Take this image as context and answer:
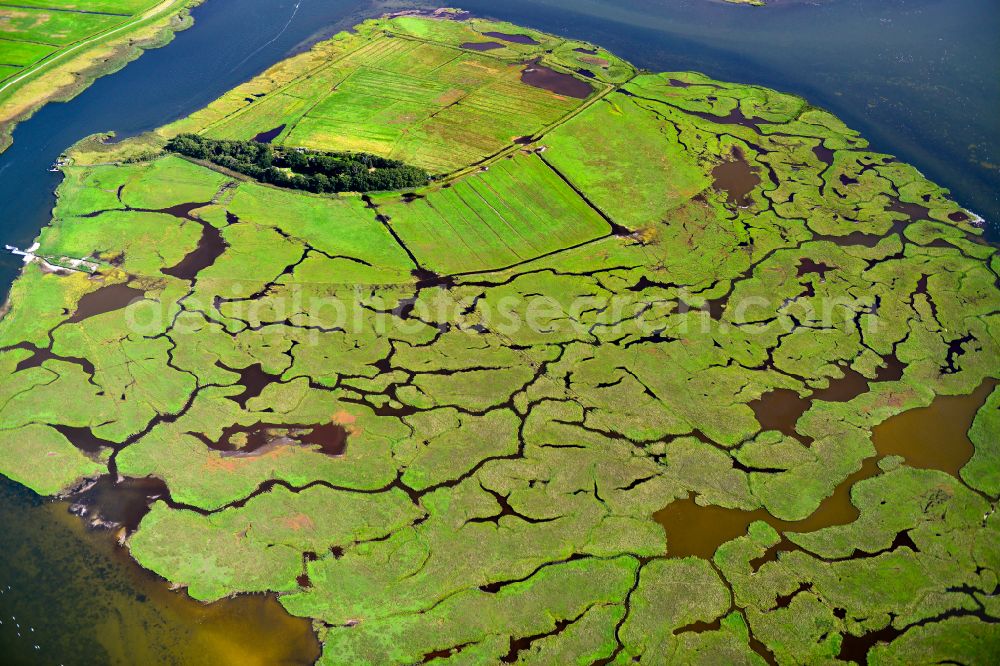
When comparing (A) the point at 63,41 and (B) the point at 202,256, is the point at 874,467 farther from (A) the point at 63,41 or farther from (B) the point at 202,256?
(A) the point at 63,41

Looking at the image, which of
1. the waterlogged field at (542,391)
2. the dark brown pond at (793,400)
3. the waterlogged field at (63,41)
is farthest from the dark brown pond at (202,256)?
the dark brown pond at (793,400)

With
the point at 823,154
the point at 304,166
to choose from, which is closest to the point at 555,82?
the point at 823,154

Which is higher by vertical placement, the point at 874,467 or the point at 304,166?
the point at 304,166

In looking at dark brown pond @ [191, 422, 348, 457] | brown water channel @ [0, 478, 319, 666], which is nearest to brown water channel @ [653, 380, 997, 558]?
dark brown pond @ [191, 422, 348, 457]

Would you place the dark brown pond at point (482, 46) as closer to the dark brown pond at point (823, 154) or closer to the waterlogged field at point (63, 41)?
the waterlogged field at point (63, 41)

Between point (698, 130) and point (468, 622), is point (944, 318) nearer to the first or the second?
point (698, 130)

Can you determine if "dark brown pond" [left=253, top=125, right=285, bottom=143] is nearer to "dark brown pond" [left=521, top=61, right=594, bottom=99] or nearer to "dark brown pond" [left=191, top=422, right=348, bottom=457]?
"dark brown pond" [left=521, top=61, right=594, bottom=99]
